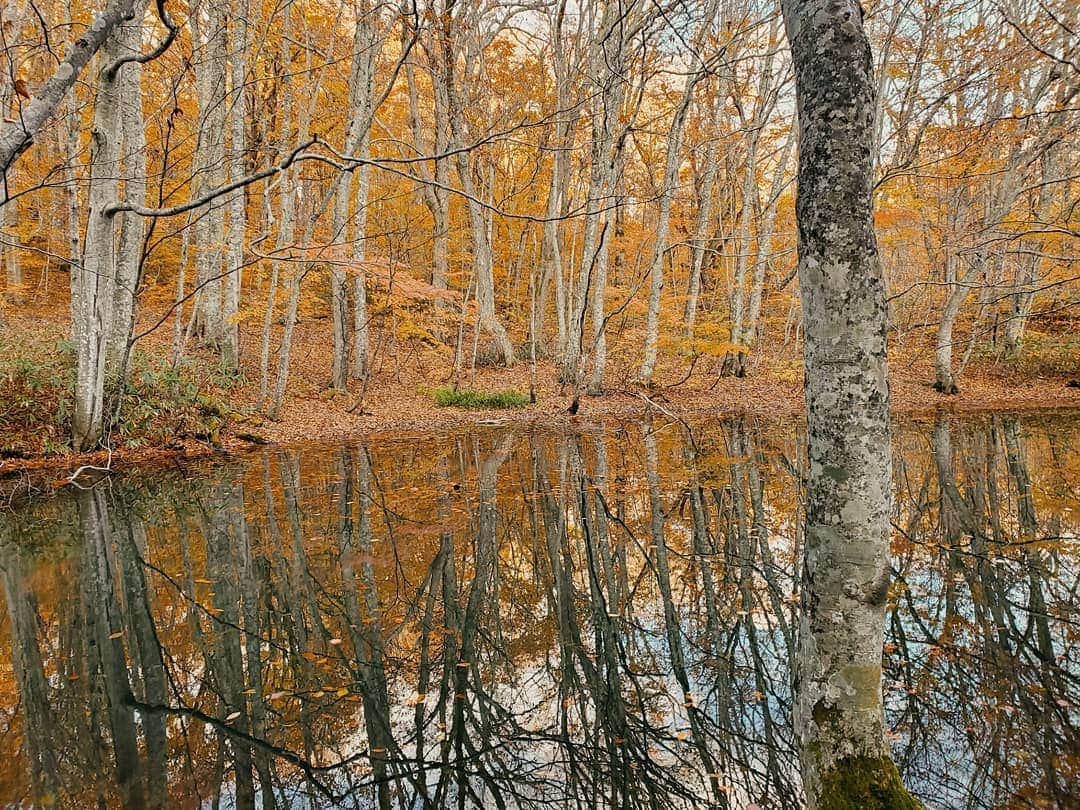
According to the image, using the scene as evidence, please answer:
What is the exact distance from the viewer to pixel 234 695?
3.29 metres

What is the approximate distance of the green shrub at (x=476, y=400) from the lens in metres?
15.0

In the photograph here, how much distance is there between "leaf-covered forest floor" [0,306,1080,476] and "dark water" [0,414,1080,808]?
313 centimetres

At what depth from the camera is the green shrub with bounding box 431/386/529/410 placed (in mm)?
14992

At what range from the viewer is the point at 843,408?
181cm

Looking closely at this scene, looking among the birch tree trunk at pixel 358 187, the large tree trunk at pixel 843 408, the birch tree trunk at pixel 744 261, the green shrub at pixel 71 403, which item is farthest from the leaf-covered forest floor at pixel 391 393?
the large tree trunk at pixel 843 408

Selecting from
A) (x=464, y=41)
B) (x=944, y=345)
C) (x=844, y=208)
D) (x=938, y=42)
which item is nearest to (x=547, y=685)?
(x=844, y=208)

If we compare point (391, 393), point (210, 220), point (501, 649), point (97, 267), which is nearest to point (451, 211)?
point (391, 393)

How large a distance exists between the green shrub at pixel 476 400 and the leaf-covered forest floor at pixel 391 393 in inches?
9.9

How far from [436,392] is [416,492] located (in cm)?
787

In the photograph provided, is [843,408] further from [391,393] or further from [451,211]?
[451,211]

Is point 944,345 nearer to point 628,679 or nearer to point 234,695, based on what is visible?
point 628,679

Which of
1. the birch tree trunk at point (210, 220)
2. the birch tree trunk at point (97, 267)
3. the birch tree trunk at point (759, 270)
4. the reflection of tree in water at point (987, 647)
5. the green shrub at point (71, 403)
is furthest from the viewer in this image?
Answer: the birch tree trunk at point (759, 270)

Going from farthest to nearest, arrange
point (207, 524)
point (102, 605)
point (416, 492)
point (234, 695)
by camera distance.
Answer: point (416, 492) < point (207, 524) < point (102, 605) < point (234, 695)

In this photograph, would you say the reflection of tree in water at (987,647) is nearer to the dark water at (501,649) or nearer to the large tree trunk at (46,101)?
the dark water at (501,649)
